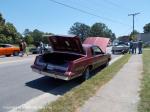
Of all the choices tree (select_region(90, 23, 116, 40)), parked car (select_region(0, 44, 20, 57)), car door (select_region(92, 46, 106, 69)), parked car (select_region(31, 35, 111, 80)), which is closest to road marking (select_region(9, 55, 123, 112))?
parked car (select_region(31, 35, 111, 80))

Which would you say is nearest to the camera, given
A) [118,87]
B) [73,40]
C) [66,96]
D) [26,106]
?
[26,106]

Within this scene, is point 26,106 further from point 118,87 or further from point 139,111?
point 118,87

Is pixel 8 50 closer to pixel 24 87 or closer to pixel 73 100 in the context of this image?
pixel 24 87

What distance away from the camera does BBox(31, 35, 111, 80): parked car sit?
1026 cm

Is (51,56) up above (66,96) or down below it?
above

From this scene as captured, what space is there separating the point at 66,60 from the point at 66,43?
84cm

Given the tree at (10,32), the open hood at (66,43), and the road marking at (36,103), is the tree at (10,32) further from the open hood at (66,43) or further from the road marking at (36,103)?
the road marking at (36,103)

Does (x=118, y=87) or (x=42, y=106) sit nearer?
(x=42, y=106)

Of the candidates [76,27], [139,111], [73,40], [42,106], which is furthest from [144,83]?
[76,27]

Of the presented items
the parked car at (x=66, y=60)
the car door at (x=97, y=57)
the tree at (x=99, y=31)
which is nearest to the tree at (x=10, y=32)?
the car door at (x=97, y=57)

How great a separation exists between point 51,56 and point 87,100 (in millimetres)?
4298

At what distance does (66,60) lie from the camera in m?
11.7

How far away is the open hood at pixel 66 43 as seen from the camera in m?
11.5

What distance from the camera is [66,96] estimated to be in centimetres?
863
